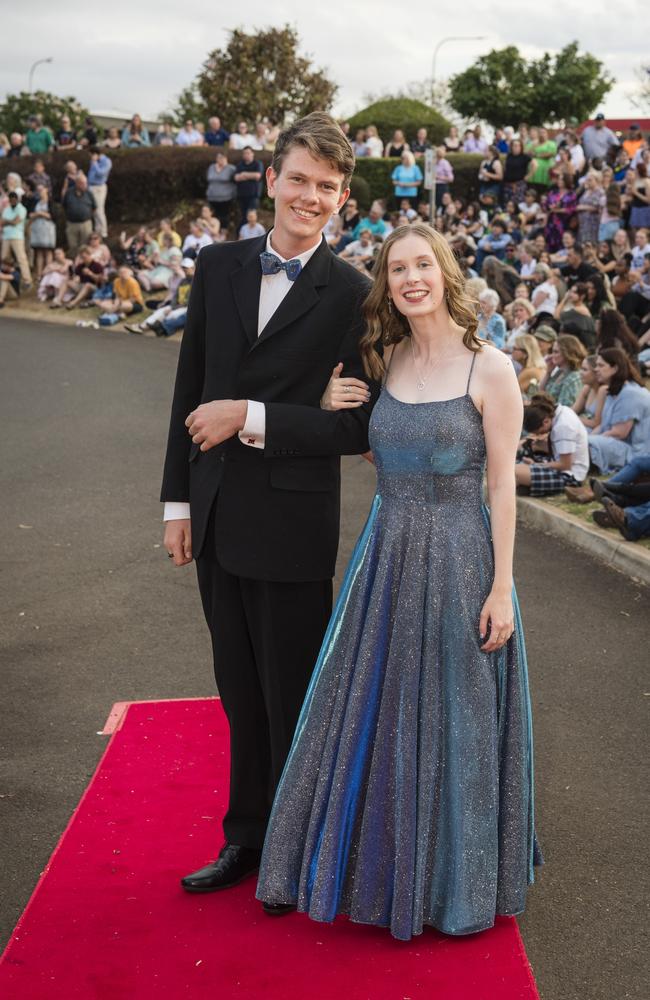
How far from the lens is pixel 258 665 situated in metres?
3.76

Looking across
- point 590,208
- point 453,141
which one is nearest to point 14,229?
point 453,141

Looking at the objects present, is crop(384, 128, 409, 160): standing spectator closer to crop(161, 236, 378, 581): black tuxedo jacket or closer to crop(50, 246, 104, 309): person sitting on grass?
crop(50, 246, 104, 309): person sitting on grass

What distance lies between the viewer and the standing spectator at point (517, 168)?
23.4 m

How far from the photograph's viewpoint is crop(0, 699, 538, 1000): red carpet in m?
3.26

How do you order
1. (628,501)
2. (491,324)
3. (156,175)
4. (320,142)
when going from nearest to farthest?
(320,142) → (628,501) → (491,324) → (156,175)

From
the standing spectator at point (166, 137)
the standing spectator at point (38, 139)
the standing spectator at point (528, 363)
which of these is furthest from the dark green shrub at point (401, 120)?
the standing spectator at point (528, 363)

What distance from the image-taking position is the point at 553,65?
6178cm

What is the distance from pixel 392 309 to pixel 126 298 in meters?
20.0

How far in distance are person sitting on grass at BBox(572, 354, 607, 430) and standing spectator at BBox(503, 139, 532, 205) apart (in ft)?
40.9

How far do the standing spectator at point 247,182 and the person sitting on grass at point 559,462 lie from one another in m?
15.8

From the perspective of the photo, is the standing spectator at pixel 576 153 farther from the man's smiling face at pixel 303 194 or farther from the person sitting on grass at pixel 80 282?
the man's smiling face at pixel 303 194

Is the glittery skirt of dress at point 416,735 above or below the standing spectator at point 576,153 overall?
below

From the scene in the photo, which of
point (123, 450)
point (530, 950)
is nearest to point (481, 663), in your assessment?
point (530, 950)

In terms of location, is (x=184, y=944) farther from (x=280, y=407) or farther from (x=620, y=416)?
(x=620, y=416)
